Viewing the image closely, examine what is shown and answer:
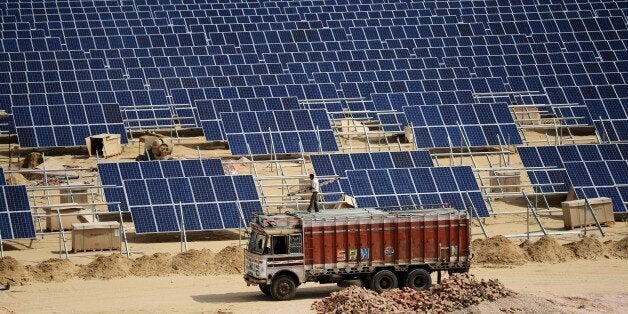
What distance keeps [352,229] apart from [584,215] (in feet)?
40.0

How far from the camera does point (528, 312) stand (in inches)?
1171

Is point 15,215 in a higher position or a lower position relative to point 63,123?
lower

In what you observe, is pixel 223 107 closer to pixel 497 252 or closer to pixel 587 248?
pixel 497 252

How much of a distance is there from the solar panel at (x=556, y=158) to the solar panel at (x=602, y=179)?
0.67 meters

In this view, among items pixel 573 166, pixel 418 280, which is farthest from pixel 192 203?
pixel 573 166

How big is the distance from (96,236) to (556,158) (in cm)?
1702

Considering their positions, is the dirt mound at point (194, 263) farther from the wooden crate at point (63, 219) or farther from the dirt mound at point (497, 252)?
the dirt mound at point (497, 252)

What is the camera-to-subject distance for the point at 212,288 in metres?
34.5

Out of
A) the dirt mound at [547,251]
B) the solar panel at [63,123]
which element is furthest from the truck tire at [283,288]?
the solar panel at [63,123]

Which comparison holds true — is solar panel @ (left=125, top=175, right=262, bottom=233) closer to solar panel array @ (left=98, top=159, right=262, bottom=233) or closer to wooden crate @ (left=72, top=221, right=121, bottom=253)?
solar panel array @ (left=98, top=159, right=262, bottom=233)

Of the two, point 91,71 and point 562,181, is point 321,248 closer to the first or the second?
point 562,181

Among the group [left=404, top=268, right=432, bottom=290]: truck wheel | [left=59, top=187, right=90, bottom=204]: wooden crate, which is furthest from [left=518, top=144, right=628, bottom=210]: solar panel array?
[left=59, top=187, right=90, bottom=204]: wooden crate

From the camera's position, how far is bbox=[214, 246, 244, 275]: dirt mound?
3628 cm

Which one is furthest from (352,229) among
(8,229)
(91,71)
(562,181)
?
(91,71)
